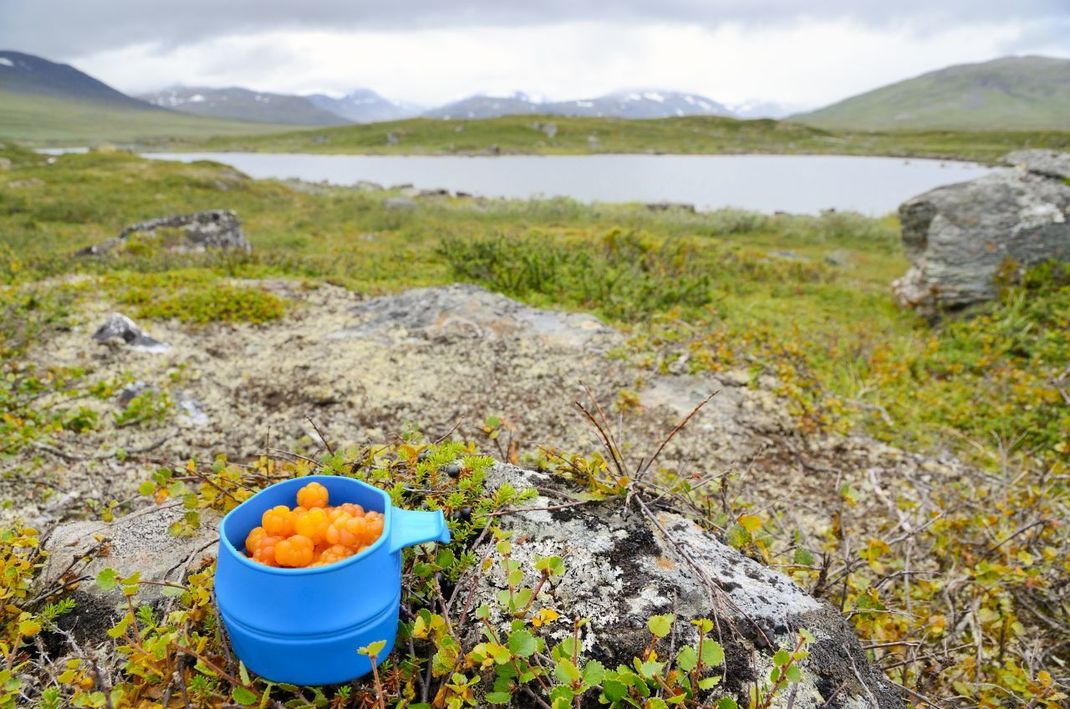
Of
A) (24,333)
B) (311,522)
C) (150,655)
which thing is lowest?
(24,333)

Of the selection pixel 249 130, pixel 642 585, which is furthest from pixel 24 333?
pixel 249 130

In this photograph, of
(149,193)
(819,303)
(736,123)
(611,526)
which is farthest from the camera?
(736,123)

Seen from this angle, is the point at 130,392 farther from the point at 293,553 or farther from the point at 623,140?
the point at 623,140

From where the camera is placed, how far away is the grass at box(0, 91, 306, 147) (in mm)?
122688

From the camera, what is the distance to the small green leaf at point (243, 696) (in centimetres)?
147

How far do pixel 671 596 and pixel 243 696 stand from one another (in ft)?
3.99

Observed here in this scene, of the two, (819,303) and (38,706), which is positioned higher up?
(38,706)

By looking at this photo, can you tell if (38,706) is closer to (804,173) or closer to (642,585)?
(642,585)

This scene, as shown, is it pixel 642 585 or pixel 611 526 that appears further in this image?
pixel 611 526

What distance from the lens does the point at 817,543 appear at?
3.77 meters

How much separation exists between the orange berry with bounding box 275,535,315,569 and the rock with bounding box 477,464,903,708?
55 centimetres

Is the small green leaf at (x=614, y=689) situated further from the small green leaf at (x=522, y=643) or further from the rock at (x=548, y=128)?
the rock at (x=548, y=128)

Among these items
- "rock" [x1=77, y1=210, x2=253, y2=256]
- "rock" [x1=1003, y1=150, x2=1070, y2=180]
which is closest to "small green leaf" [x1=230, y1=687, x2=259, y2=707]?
"rock" [x1=77, y1=210, x2=253, y2=256]

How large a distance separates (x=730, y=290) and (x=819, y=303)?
57.6 inches
